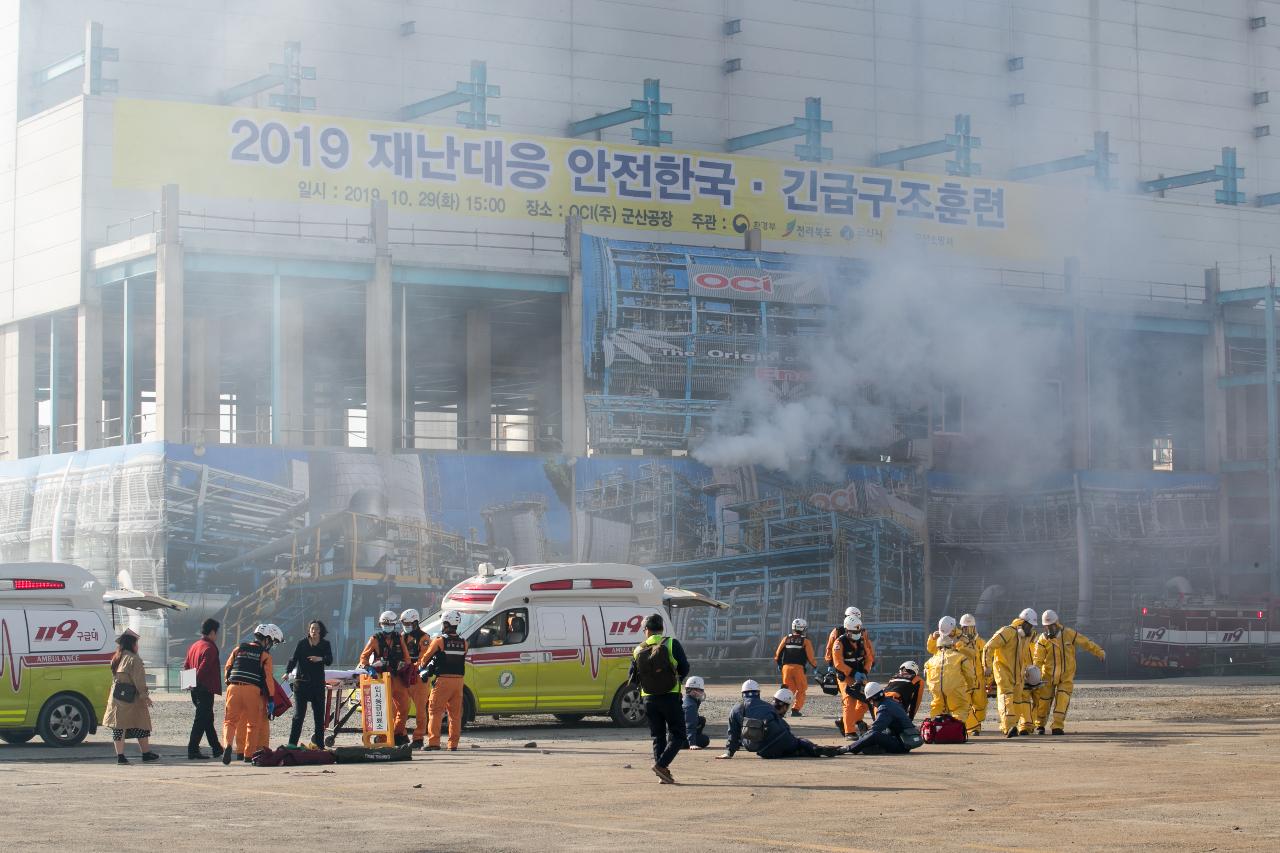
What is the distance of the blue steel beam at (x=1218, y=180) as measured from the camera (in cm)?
4794

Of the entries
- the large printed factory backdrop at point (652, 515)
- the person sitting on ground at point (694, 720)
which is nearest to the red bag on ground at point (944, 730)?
the person sitting on ground at point (694, 720)

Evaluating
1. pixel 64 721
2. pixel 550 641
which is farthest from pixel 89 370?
pixel 550 641

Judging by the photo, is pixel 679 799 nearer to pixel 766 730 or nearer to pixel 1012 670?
pixel 766 730

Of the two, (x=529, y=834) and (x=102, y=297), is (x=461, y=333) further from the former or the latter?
(x=529, y=834)

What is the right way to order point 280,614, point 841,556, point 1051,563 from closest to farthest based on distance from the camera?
1. point 280,614
2. point 841,556
3. point 1051,563

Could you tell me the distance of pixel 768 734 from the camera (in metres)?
17.8

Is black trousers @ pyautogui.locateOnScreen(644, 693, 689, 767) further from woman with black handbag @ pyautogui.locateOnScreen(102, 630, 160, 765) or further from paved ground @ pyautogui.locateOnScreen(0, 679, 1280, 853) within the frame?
woman with black handbag @ pyautogui.locateOnScreen(102, 630, 160, 765)

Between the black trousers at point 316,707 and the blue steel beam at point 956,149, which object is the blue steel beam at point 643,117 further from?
the black trousers at point 316,707

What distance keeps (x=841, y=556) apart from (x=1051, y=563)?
19.6 feet

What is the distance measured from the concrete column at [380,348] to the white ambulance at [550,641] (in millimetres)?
13011

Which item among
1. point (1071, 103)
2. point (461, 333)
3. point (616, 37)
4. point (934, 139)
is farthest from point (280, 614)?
point (1071, 103)

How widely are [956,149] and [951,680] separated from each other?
1057 inches

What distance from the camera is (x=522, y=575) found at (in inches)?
926

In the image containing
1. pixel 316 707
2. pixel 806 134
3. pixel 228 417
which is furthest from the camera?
pixel 228 417
